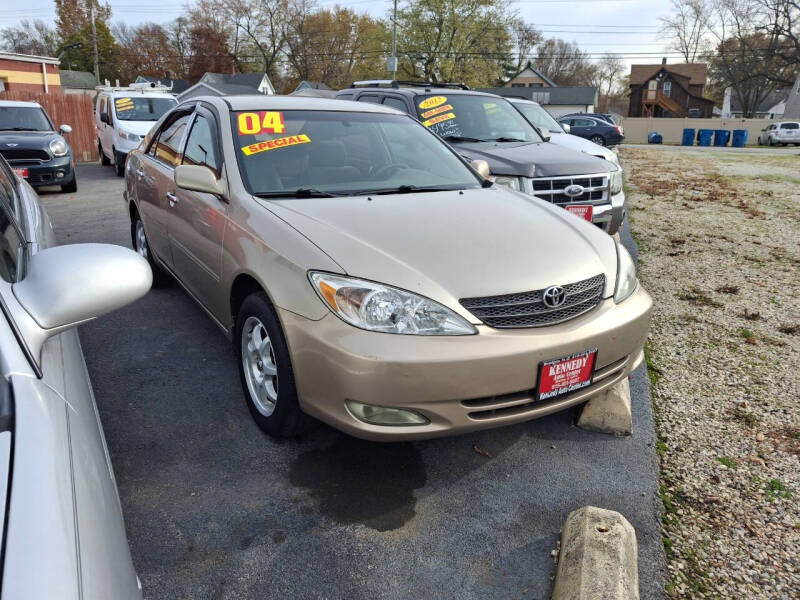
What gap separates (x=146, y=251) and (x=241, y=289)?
8.74 feet

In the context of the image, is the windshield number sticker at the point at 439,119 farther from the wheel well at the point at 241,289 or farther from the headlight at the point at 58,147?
the headlight at the point at 58,147

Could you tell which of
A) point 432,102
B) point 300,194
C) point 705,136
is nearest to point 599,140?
point 705,136

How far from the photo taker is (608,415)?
3189mm

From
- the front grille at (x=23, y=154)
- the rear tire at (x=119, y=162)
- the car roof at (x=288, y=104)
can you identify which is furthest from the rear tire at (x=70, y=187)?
the car roof at (x=288, y=104)

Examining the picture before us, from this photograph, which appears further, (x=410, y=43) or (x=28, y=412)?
(x=410, y=43)

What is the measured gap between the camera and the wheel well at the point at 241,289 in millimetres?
3000

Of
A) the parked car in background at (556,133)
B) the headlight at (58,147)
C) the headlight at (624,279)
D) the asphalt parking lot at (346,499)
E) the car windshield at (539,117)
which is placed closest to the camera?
the asphalt parking lot at (346,499)

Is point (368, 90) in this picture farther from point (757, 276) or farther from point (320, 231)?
point (320, 231)

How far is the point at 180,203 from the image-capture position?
3936mm

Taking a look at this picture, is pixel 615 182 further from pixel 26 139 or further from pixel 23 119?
pixel 23 119

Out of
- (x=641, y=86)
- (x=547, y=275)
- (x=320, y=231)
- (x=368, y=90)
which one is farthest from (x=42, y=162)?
(x=641, y=86)

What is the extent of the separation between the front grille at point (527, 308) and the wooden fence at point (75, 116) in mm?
18264

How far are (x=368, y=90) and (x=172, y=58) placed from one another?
225 ft

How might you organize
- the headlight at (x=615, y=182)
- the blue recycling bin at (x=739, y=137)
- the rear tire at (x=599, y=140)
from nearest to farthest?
the headlight at (x=615, y=182), the rear tire at (x=599, y=140), the blue recycling bin at (x=739, y=137)
